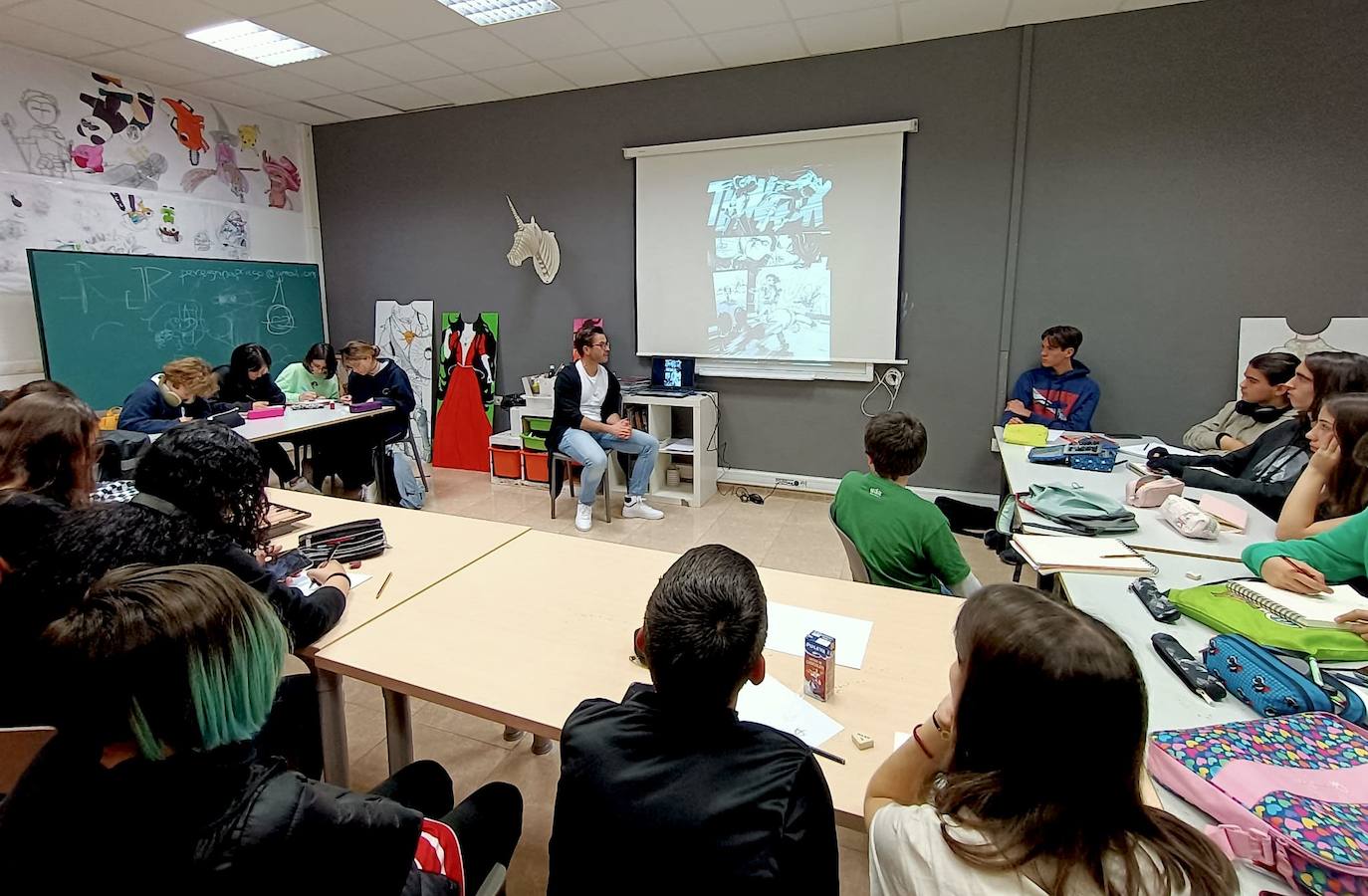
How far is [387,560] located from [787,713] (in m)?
1.29

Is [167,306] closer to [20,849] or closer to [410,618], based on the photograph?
[410,618]

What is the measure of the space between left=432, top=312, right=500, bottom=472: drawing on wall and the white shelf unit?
73cm

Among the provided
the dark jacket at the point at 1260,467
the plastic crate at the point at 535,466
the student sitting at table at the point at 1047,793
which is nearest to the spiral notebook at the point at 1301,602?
the dark jacket at the point at 1260,467

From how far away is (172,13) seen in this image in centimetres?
362

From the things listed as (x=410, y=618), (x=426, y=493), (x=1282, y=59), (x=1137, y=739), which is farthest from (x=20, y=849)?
(x=1282, y=59)

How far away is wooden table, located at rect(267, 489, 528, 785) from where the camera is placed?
165 centimetres

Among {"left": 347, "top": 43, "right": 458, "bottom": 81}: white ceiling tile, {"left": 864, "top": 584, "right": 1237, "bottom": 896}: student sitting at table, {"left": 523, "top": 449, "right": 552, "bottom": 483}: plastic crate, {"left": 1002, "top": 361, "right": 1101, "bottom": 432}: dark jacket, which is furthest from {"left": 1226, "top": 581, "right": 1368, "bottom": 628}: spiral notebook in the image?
{"left": 347, "top": 43, "right": 458, "bottom": 81}: white ceiling tile

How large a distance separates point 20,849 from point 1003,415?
436 cm

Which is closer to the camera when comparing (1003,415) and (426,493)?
(1003,415)

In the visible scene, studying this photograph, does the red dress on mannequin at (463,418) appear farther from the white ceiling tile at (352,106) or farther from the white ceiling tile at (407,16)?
the white ceiling tile at (407,16)

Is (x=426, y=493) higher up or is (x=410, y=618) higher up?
(x=410, y=618)

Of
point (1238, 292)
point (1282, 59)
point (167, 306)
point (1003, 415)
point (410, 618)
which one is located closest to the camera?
point (410, 618)

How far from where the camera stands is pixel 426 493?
195 inches

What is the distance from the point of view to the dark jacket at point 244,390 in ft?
14.4
